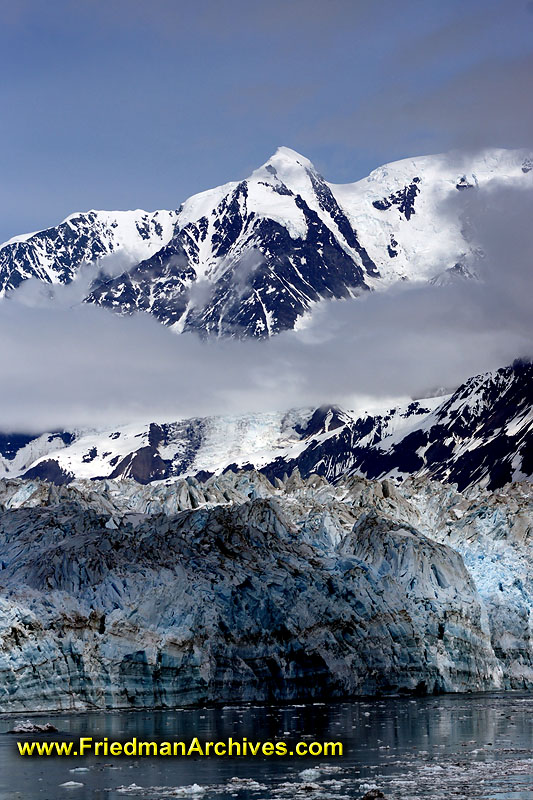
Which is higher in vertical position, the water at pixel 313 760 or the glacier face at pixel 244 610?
the glacier face at pixel 244 610

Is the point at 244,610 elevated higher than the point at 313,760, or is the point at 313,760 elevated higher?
the point at 244,610

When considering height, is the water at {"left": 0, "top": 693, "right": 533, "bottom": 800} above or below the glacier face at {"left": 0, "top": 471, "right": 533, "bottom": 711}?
below

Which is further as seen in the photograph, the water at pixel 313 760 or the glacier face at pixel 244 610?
the glacier face at pixel 244 610

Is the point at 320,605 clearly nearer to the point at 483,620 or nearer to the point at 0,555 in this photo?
the point at 483,620

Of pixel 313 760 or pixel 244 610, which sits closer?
pixel 313 760

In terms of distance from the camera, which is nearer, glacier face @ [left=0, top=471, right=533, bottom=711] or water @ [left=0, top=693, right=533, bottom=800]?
water @ [left=0, top=693, right=533, bottom=800]
